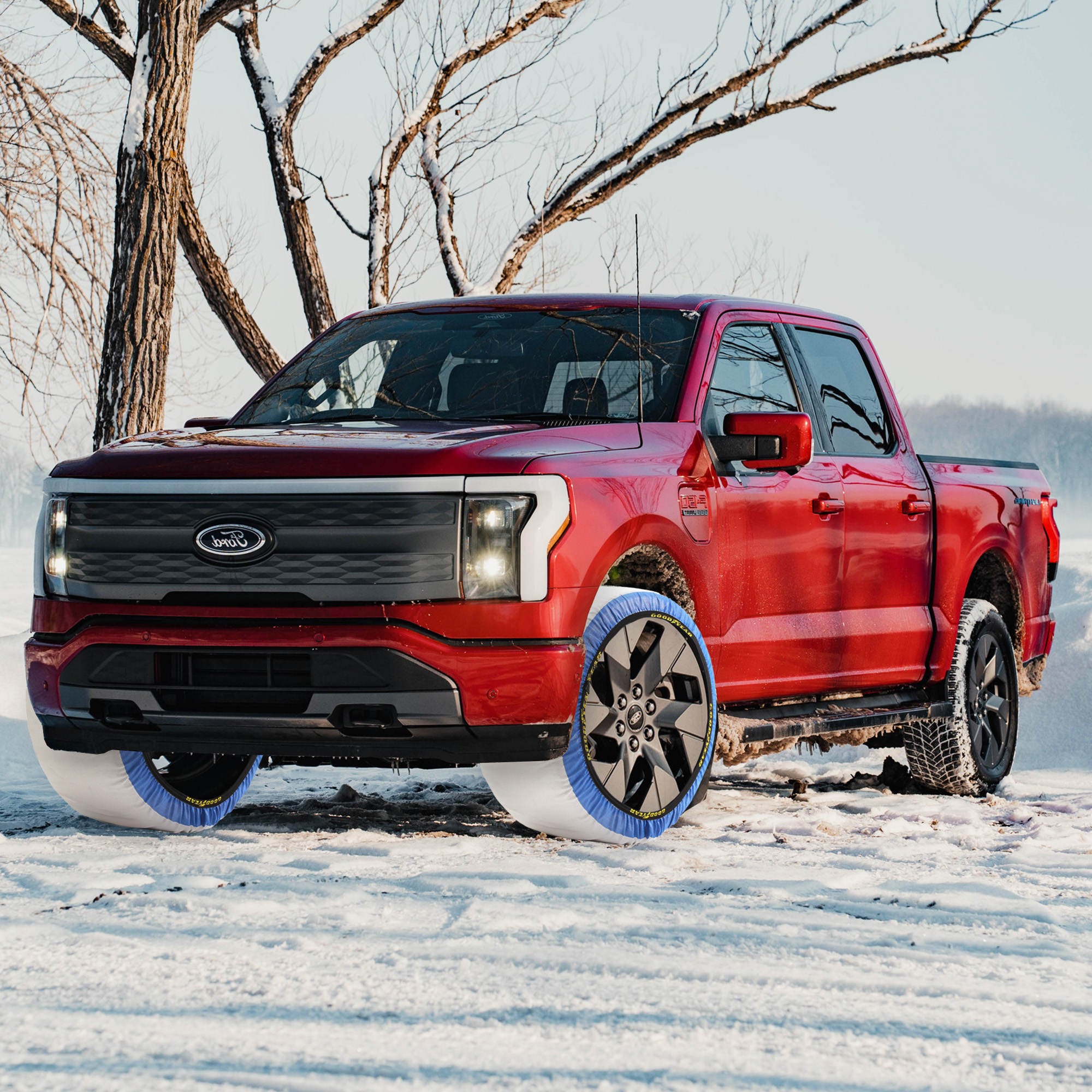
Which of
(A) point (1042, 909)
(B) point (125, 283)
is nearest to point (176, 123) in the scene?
(B) point (125, 283)

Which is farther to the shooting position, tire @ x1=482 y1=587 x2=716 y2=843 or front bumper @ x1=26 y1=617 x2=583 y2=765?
tire @ x1=482 y1=587 x2=716 y2=843

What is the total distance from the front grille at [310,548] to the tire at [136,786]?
2.58ft

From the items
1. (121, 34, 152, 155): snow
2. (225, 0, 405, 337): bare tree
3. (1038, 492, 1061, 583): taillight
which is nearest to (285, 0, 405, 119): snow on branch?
(225, 0, 405, 337): bare tree

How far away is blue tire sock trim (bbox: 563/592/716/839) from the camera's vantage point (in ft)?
16.0

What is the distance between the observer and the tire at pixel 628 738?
489 cm

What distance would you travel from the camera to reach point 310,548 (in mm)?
4703

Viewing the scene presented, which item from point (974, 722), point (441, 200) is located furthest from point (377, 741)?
point (441, 200)

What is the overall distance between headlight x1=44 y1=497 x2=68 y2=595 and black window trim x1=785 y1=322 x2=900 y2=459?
3.03 meters

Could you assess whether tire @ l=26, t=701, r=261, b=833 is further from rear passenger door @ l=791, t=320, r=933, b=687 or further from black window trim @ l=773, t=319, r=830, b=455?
black window trim @ l=773, t=319, r=830, b=455

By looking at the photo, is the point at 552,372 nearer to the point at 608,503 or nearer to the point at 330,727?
the point at 608,503

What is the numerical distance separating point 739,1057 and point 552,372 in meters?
3.31

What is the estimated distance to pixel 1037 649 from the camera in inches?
321

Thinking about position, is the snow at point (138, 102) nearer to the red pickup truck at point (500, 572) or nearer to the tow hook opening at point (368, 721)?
the red pickup truck at point (500, 572)

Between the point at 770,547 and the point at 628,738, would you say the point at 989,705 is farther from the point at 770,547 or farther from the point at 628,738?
the point at 628,738
